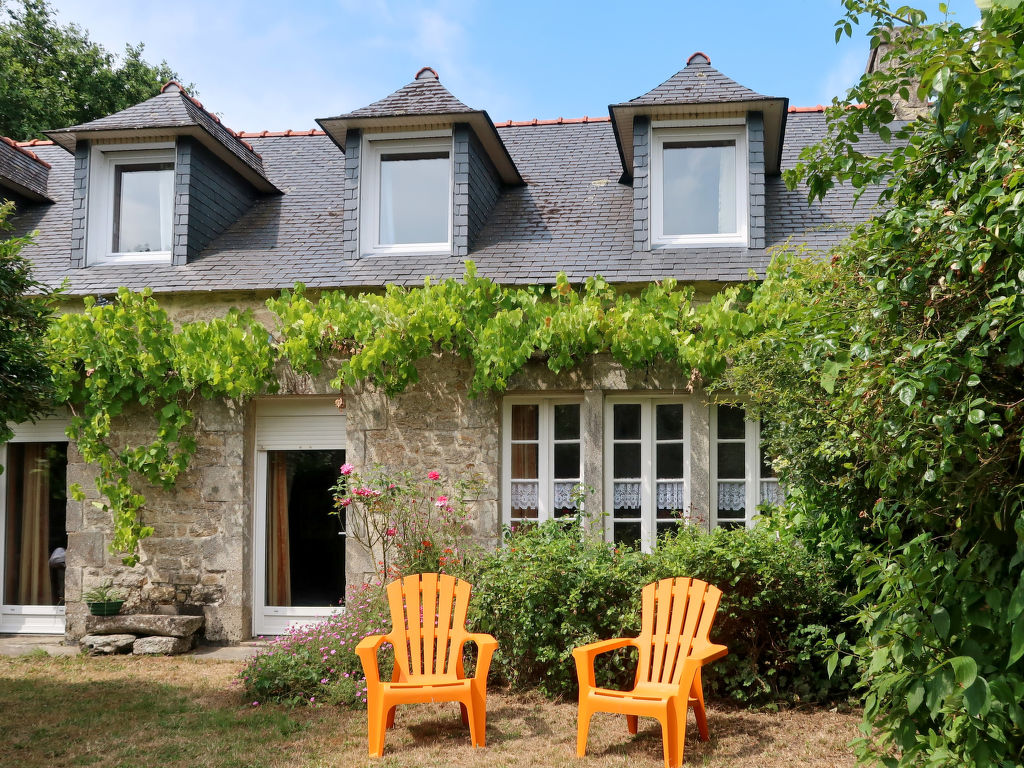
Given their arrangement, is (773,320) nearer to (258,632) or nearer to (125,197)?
(258,632)

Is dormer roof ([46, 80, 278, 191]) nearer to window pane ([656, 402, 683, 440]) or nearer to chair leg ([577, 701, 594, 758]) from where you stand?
window pane ([656, 402, 683, 440])

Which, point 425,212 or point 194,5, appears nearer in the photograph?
point 194,5

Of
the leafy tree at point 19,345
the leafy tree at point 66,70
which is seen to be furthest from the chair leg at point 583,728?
the leafy tree at point 66,70

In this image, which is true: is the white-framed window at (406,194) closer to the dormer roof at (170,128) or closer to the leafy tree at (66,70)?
the dormer roof at (170,128)

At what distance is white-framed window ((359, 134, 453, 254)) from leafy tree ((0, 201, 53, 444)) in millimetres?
3761

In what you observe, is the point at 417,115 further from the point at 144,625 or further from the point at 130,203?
the point at 144,625

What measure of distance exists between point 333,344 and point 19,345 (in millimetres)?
3067

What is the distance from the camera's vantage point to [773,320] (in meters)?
7.11

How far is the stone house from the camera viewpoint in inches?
315

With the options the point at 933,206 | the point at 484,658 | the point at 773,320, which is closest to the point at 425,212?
the point at 773,320

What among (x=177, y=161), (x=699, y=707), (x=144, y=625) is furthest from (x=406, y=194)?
(x=699, y=707)

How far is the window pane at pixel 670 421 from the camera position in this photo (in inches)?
316

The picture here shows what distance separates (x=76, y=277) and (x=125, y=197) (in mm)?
1097

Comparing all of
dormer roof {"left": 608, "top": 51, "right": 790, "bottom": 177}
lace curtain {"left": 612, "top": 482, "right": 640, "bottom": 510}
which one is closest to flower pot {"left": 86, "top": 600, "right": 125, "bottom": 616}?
lace curtain {"left": 612, "top": 482, "right": 640, "bottom": 510}
